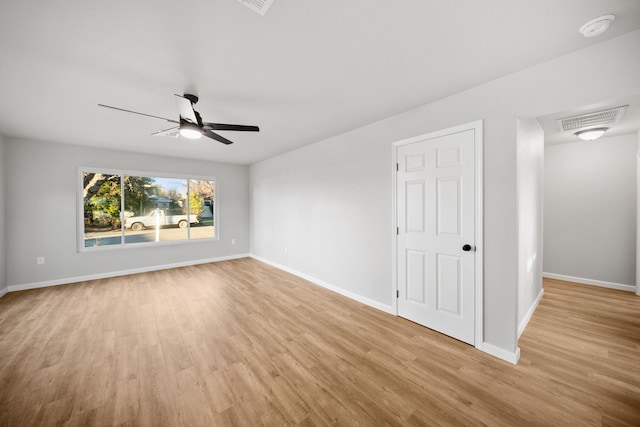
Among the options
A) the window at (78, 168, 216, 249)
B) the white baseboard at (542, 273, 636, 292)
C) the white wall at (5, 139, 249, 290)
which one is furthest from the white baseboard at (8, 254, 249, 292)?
the white baseboard at (542, 273, 636, 292)

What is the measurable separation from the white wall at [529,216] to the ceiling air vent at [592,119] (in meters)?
0.30

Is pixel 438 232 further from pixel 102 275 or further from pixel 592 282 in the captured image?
pixel 102 275

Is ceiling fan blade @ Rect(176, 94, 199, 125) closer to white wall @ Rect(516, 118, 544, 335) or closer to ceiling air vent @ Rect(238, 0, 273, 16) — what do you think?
ceiling air vent @ Rect(238, 0, 273, 16)

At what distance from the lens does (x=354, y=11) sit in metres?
1.47

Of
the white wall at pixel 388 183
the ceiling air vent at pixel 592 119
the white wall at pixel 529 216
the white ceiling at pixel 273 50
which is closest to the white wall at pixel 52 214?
the white ceiling at pixel 273 50

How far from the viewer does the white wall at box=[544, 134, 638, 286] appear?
379 cm

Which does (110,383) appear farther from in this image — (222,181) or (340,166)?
(222,181)

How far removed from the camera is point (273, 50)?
1.84 meters

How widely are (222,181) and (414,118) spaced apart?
521 centimetres

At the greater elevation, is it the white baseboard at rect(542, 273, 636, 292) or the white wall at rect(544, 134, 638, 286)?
the white wall at rect(544, 134, 638, 286)

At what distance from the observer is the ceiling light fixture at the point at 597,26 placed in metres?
1.51

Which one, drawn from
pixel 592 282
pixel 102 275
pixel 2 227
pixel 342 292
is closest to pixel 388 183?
pixel 342 292

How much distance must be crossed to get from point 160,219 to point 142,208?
43cm

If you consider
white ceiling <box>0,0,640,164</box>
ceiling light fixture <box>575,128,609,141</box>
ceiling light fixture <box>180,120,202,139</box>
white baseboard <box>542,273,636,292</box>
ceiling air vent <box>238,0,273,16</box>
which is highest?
white ceiling <box>0,0,640,164</box>
